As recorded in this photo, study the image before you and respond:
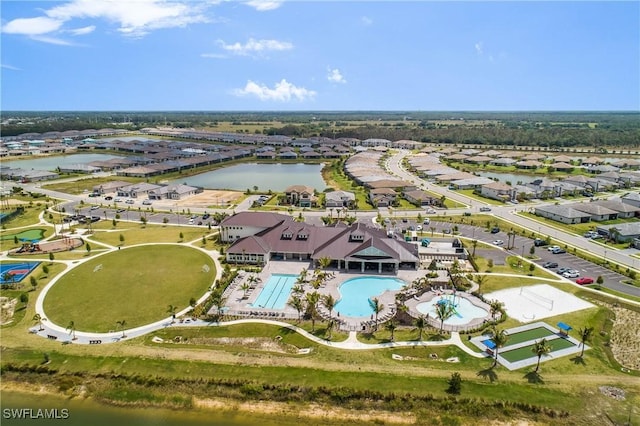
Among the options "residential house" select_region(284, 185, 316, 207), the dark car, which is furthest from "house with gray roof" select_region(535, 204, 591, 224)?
"residential house" select_region(284, 185, 316, 207)

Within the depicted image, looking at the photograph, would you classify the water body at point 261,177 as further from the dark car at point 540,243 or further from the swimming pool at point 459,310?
the swimming pool at point 459,310

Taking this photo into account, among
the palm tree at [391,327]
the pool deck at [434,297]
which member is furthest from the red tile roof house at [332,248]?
the palm tree at [391,327]

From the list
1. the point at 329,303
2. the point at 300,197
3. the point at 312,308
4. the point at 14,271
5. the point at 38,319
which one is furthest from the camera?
the point at 300,197

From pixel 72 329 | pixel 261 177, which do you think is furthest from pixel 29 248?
pixel 261 177

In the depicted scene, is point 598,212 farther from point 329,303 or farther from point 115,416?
point 115,416

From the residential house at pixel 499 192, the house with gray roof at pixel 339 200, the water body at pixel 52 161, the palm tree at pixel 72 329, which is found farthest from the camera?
the water body at pixel 52 161

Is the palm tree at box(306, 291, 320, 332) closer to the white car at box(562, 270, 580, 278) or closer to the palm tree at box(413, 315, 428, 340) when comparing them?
the palm tree at box(413, 315, 428, 340)

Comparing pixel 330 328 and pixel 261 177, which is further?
pixel 261 177
